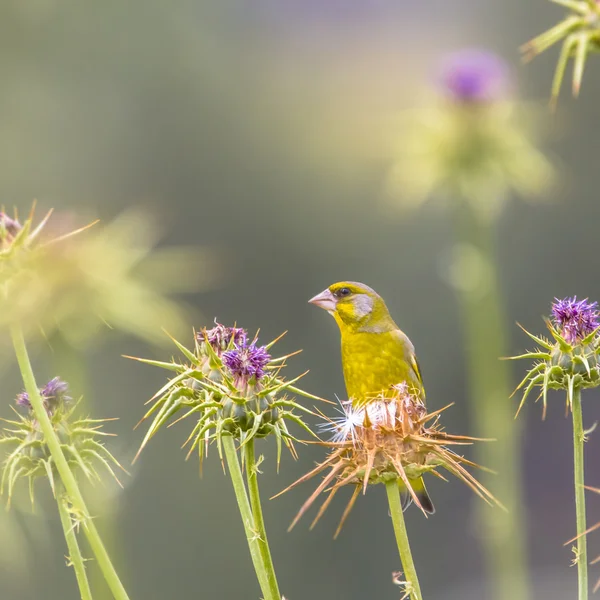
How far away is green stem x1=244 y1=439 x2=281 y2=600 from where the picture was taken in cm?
274

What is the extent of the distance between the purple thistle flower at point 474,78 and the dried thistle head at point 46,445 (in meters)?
7.34

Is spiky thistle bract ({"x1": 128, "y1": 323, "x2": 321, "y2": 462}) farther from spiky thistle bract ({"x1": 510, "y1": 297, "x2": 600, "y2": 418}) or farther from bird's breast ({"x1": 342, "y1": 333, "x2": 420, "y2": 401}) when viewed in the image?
bird's breast ({"x1": 342, "y1": 333, "x2": 420, "y2": 401})

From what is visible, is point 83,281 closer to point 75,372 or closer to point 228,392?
point 75,372

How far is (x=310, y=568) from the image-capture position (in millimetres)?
20672

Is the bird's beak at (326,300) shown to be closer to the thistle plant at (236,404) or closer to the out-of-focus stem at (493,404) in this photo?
the out-of-focus stem at (493,404)

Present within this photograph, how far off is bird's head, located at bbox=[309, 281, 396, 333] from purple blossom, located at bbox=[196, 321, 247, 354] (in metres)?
2.97

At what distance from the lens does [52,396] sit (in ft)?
10.4

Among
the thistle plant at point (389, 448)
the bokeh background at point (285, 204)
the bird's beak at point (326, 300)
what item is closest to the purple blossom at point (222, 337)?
the thistle plant at point (389, 448)

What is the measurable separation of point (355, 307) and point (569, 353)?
12.0ft

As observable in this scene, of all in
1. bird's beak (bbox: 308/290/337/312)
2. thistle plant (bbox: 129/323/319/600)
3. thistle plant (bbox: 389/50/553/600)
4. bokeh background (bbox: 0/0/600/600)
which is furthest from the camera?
bokeh background (bbox: 0/0/600/600)

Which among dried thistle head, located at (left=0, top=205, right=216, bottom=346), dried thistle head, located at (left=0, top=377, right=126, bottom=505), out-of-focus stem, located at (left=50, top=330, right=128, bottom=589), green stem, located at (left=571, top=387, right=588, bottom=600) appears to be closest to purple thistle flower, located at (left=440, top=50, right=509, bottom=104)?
dried thistle head, located at (left=0, top=205, right=216, bottom=346)

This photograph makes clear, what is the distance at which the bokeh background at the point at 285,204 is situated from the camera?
20453 millimetres

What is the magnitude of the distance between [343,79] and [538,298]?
7.52 m

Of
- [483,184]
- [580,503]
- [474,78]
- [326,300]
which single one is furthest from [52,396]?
[474,78]
